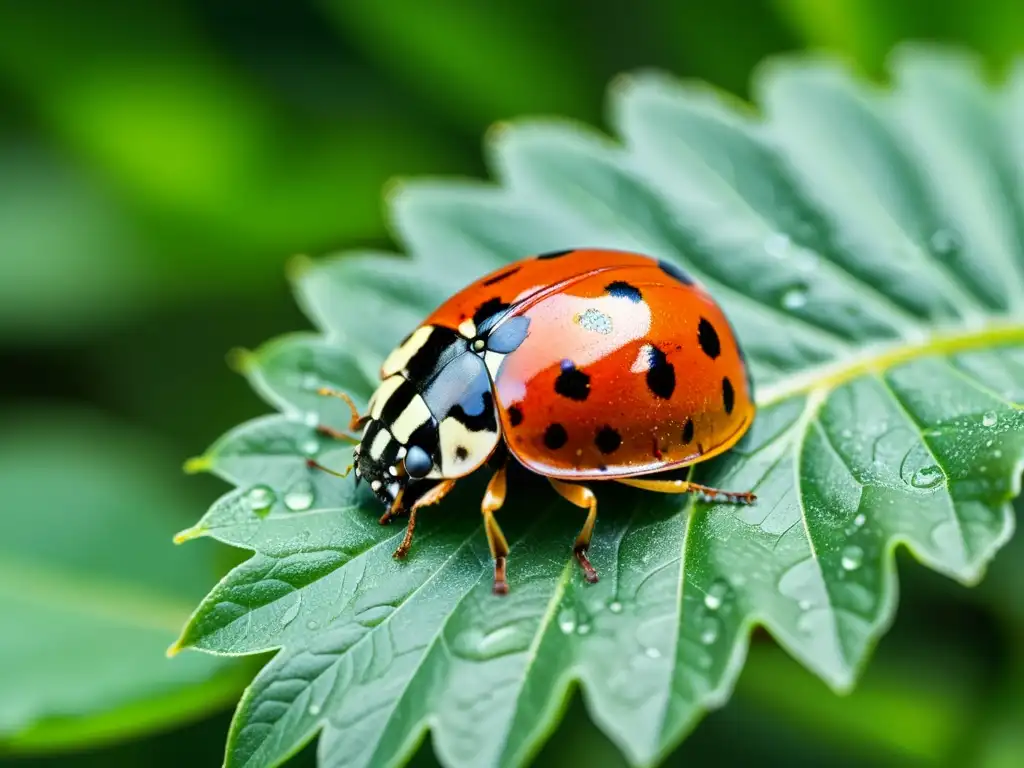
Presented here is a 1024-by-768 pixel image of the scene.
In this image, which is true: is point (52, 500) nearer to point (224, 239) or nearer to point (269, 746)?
point (224, 239)

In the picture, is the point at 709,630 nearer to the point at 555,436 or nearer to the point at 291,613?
the point at 555,436

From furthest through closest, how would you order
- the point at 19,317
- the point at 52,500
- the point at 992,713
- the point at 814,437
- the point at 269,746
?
1. the point at 19,317
2. the point at 52,500
3. the point at 992,713
4. the point at 814,437
5. the point at 269,746

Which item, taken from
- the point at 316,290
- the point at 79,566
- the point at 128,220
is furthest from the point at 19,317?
the point at 316,290

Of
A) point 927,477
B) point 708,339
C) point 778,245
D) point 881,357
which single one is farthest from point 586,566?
point 778,245

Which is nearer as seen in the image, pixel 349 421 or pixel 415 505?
pixel 415 505

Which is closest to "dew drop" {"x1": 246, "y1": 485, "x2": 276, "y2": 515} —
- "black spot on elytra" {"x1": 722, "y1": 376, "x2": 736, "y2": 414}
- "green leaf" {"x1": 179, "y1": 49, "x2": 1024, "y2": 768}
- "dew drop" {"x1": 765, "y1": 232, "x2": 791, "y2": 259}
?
"green leaf" {"x1": 179, "y1": 49, "x2": 1024, "y2": 768}

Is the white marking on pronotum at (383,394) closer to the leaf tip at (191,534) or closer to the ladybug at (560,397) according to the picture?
the ladybug at (560,397)
